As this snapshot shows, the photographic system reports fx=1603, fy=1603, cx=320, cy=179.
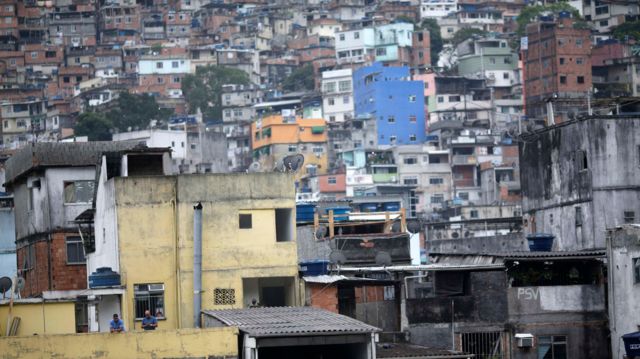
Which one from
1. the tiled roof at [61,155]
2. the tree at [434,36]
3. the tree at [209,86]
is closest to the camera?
the tiled roof at [61,155]

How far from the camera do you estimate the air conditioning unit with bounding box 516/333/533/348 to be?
36969 mm

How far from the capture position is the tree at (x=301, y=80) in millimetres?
165875

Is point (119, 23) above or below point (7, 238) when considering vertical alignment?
above

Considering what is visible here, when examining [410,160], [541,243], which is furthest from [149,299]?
[410,160]

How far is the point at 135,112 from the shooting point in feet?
468

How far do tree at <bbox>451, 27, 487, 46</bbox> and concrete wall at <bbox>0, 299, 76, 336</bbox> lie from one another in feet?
434

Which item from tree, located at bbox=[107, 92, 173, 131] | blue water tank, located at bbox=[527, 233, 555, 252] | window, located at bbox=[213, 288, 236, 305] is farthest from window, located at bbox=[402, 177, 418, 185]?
window, located at bbox=[213, 288, 236, 305]

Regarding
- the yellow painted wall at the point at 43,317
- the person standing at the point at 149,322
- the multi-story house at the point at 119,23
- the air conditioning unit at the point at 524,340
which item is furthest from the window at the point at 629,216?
the multi-story house at the point at 119,23

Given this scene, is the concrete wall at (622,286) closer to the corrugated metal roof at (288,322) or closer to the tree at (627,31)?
the corrugated metal roof at (288,322)

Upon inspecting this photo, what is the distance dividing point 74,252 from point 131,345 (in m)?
12.0

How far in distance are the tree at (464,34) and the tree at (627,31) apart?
19241 millimetres

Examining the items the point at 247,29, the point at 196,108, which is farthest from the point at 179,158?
the point at 247,29

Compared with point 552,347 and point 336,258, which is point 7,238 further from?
point 552,347

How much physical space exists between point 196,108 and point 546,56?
1784 inches
